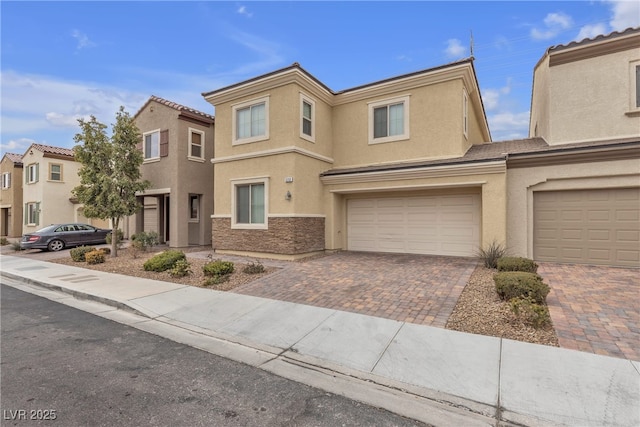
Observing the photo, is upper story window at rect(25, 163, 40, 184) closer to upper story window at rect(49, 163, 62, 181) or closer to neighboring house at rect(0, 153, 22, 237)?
upper story window at rect(49, 163, 62, 181)

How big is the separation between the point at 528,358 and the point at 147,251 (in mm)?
15490

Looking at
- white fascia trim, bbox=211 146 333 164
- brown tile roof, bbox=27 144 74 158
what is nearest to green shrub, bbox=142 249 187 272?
white fascia trim, bbox=211 146 333 164

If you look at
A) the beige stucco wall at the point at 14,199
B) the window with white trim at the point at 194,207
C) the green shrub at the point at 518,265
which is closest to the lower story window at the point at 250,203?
the window with white trim at the point at 194,207

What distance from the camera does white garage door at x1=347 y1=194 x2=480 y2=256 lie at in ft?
38.0

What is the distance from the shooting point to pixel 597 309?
578 cm

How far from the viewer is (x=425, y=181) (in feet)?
37.4

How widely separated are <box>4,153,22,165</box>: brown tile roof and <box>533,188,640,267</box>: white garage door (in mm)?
37137

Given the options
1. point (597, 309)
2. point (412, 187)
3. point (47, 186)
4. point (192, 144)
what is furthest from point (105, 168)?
point (597, 309)

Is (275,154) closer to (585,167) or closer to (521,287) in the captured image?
(521,287)

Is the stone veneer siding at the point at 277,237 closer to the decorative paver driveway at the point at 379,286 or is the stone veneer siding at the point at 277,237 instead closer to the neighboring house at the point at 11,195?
the decorative paver driveway at the point at 379,286

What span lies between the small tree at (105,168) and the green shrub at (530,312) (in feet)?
49.5

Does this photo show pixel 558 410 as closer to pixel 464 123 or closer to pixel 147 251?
pixel 464 123

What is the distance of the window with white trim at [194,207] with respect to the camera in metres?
16.8

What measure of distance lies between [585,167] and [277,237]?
10.4 meters
